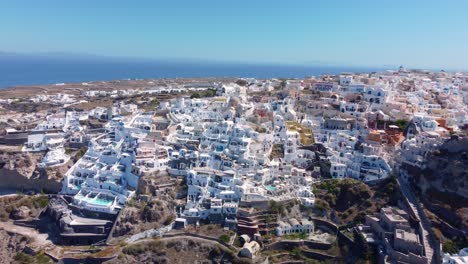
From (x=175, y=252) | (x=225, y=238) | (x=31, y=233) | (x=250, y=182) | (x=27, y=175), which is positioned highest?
(x=250, y=182)

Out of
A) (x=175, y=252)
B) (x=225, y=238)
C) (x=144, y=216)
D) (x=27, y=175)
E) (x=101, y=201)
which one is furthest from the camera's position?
(x=27, y=175)

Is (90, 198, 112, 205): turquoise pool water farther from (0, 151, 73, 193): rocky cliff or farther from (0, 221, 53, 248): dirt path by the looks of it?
(0, 151, 73, 193): rocky cliff

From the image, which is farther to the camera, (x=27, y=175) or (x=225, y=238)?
(x=27, y=175)

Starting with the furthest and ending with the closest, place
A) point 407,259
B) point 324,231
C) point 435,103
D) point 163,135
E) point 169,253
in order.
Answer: point 435,103 < point 163,135 < point 324,231 < point 169,253 < point 407,259

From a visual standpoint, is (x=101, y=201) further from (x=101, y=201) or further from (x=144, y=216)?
(x=144, y=216)

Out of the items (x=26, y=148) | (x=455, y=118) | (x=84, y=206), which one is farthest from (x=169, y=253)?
(x=455, y=118)

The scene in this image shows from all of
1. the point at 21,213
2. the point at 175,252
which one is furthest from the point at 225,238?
the point at 21,213

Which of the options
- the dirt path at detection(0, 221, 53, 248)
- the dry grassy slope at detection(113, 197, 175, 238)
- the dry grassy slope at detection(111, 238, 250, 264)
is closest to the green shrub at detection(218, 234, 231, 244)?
the dry grassy slope at detection(111, 238, 250, 264)

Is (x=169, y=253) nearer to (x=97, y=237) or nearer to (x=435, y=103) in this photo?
(x=97, y=237)
